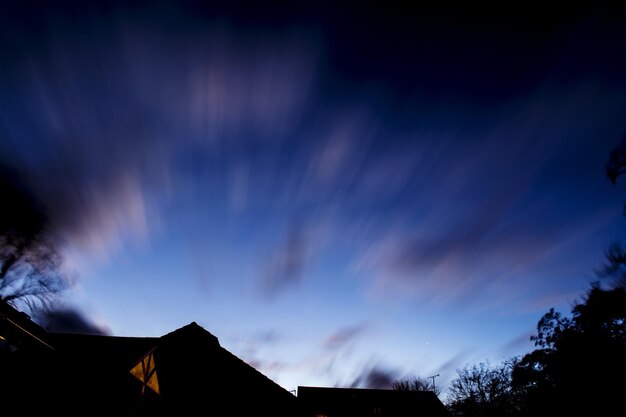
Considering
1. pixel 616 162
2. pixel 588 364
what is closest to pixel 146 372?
pixel 616 162

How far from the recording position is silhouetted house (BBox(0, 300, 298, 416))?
373 inches

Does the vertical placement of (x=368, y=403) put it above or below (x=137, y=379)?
above

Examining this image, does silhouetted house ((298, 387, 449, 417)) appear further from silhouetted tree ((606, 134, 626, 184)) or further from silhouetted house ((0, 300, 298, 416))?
silhouetted tree ((606, 134, 626, 184))

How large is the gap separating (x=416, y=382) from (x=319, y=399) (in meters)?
35.6

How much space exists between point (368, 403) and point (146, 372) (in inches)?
1134

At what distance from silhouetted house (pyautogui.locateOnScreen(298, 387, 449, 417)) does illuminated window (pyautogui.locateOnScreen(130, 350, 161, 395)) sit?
76.8 ft

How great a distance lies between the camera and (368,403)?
32.9 meters

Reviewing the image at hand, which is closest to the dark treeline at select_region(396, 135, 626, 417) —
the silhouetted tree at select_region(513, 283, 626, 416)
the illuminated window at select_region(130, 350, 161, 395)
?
the silhouetted tree at select_region(513, 283, 626, 416)

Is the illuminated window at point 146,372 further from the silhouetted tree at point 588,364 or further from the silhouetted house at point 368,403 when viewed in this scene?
the silhouetted tree at point 588,364

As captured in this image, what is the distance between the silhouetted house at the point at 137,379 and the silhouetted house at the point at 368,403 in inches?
661

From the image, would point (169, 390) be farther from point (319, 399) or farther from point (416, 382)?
point (416, 382)

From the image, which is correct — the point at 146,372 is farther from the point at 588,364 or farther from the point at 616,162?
the point at 588,364

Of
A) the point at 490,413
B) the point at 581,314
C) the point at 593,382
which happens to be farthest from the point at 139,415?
the point at 490,413

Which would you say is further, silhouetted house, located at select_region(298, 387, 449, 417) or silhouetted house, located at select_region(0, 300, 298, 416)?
silhouetted house, located at select_region(298, 387, 449, 417)
